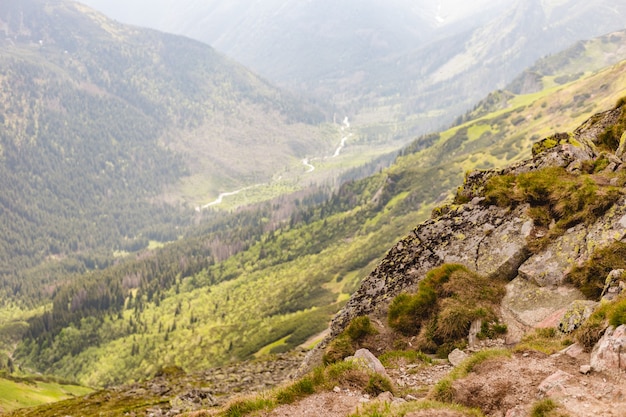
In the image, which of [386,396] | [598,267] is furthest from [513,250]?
[386,396]

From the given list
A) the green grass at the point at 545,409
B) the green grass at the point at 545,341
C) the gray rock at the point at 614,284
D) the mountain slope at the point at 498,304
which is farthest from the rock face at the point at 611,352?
the gray rock at the point at 614,284

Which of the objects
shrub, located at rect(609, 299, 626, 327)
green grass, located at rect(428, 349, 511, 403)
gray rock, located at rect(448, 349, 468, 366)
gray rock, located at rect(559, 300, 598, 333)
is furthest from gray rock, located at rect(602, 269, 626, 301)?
gray rock, located at rect(448, 349, 468, 366)

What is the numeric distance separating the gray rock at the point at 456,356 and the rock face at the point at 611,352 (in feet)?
22.9

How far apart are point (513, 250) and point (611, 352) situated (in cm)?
1151

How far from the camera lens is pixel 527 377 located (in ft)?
55.5

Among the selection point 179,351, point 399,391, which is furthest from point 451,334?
→ point 179,351

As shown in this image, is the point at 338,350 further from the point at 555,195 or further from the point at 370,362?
the point at 555,195

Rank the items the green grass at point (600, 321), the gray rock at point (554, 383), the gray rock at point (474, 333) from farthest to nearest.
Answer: the gray rock at point (474, 333), the green grass at point (600, 321), the gray rock at point (554, 383)

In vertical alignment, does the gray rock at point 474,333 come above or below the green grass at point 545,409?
below

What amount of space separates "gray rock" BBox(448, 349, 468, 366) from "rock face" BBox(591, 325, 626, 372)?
22.9 ft

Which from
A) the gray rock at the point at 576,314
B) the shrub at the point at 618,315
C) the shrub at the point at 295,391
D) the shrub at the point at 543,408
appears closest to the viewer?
the shrub at the point at 543,408

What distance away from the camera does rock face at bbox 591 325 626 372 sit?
1541 cm

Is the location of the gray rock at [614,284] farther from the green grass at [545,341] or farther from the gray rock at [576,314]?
the green grass at [545,341]

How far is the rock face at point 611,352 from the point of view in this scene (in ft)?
50.5
